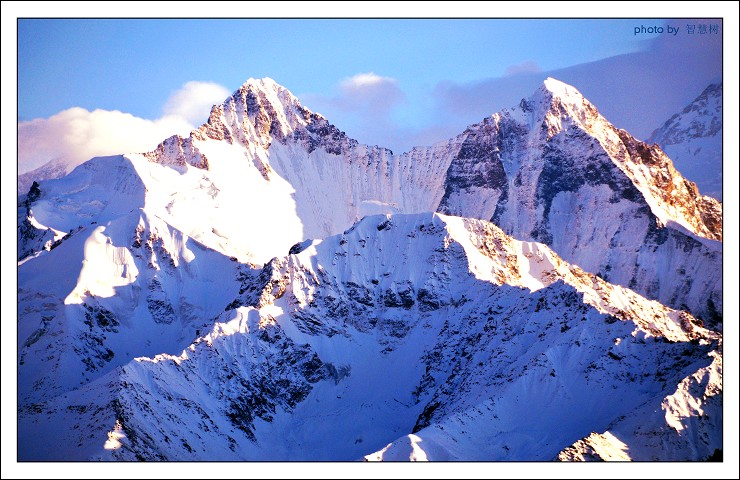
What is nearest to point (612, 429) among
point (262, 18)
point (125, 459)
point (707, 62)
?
point (707, 62)

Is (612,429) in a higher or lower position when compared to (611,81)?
lower

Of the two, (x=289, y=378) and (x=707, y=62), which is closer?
(x=707, y=62)

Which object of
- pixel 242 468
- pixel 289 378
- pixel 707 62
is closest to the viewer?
pixel 242 468

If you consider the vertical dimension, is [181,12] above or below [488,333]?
above

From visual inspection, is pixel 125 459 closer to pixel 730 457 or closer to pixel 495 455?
pixel 495 455

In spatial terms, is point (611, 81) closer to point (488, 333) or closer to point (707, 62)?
point (488, 333)

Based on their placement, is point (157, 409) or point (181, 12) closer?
point (181, 12)

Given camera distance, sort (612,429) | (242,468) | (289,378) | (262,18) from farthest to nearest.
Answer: (289,378)
(612,429)
(262,18)
(242,468)

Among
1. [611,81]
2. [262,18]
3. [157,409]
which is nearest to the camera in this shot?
[262,18]

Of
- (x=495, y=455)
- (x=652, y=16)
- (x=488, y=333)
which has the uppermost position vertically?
(x=652, y=16)

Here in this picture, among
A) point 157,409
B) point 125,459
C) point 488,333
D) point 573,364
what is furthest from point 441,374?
point 125,459
